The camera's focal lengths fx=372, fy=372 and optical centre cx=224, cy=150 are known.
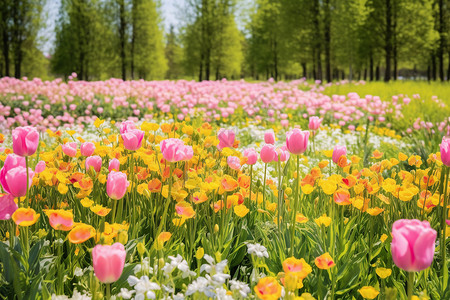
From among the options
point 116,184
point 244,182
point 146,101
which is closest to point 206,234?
point 244,182

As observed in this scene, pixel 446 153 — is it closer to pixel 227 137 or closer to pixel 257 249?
pixel 257 249

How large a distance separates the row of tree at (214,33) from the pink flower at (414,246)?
22259mm

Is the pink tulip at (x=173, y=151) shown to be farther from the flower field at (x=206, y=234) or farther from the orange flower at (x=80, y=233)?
the orange flower at (x=80, y=233)

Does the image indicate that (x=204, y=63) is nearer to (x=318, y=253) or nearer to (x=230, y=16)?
(x=230, y=16)

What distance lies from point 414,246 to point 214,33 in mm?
28512

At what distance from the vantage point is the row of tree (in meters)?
23.0

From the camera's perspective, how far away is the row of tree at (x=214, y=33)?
22969mm

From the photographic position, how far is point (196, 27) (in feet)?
92.1

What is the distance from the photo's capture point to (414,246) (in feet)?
2.84

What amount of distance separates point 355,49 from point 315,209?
29005mm

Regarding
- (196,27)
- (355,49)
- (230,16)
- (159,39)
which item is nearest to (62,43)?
(159,39)

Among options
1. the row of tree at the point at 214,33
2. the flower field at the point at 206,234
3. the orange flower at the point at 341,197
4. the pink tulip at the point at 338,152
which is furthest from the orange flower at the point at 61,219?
the row of tree at the point at 214,33

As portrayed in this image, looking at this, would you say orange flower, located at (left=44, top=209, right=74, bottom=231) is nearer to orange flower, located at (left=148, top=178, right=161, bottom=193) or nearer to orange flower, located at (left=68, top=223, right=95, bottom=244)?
orange flower, located at (left=68, top=223, right=95, bottom=244)

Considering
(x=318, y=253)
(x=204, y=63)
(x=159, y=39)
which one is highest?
(x=159, y=39)
